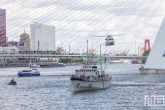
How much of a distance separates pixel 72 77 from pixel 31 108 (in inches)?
541

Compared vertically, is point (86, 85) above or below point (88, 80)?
below

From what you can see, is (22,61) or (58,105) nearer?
(58,105)

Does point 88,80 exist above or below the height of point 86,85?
above

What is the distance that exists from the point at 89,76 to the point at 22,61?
153565 mm

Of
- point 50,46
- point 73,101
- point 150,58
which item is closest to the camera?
point 150,58

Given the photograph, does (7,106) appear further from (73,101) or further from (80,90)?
(80,90)

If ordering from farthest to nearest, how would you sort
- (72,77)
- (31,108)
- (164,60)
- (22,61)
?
(22,61), (72,77), (31,108), (164,60)

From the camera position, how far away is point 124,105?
30.5 metres

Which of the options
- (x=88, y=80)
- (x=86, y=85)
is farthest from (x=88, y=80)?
(x=86, y=85)

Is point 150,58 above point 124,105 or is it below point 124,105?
above

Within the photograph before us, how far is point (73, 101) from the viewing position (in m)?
34.4

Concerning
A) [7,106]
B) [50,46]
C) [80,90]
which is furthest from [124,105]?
[50,46]

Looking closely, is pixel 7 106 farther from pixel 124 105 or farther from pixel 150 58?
pixel 150 58

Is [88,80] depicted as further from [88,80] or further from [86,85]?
[86,85]
